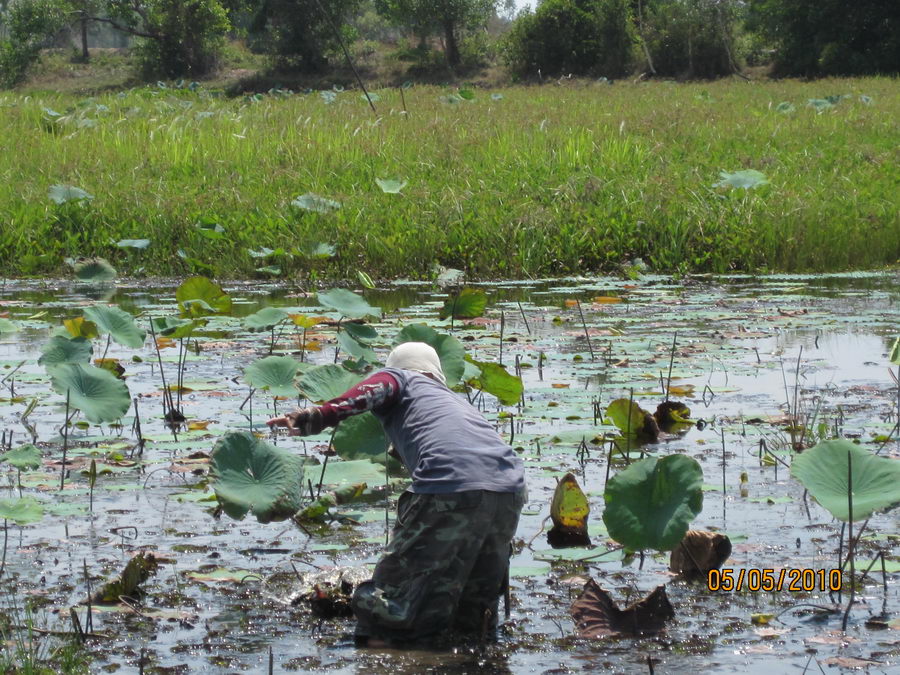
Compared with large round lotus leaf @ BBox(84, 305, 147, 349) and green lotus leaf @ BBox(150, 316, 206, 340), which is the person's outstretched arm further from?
green lotus leaf @ BBox(150, 316, 206, 340)

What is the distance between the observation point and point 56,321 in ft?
22.0

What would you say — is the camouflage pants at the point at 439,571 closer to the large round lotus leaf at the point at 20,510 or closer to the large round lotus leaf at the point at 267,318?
the large round lotus leaf at the point at 20,510

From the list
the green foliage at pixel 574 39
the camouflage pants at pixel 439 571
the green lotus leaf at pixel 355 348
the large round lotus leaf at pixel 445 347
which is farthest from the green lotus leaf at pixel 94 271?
the green foliage at pixel 574 39

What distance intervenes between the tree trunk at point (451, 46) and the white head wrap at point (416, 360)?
3705cm

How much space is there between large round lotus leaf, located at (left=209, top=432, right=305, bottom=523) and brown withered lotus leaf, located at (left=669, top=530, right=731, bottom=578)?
98 cm

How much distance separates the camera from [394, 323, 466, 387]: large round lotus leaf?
4055 millimetres

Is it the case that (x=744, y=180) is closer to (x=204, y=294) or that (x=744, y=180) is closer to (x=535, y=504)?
(x=204, y=294)

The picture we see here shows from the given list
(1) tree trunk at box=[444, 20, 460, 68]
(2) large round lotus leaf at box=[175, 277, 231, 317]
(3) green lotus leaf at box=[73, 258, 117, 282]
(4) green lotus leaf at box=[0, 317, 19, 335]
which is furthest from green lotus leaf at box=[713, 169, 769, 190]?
(1) tree trunk at box=[444, 20, 460, 68]

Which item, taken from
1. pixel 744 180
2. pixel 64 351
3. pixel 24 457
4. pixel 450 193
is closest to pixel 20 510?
pixel 24 457

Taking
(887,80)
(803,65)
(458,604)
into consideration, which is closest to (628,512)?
(458,604)

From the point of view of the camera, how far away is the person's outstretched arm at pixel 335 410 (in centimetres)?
283

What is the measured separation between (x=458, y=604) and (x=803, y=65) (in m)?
30.3

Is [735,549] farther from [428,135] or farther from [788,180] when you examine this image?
[428,135]
